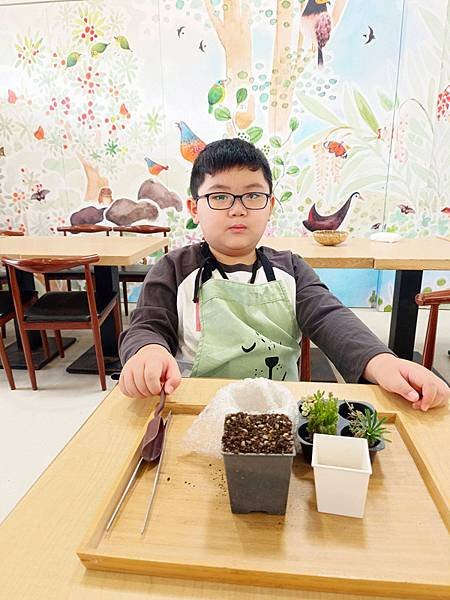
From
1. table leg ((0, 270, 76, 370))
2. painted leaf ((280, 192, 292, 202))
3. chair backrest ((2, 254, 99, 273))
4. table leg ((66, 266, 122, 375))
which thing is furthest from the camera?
painted leaf ((280, 192, 292, 202))

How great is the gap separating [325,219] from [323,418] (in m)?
3.61

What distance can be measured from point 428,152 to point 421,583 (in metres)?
3.99

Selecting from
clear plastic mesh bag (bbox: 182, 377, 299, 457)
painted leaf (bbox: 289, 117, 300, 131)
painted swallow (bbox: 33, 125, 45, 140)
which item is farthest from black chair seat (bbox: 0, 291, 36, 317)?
painted leaf (bbox: 289, 117, 300, 131)

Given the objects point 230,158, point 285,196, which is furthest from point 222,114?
point 230,158

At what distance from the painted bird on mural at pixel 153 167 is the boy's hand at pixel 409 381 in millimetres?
3558

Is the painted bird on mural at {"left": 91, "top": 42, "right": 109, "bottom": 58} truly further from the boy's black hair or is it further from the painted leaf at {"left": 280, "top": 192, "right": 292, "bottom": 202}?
the boy's black hair

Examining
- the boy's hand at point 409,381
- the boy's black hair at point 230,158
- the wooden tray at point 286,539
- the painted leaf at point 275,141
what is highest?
the painted leaf at point 275,141

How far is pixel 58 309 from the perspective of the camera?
255 cm

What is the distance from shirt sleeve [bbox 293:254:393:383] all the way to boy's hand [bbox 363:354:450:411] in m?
0.04

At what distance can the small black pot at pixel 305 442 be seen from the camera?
0.65 metres

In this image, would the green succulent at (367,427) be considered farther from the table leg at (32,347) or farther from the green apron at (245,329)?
the table leg at (32,347)

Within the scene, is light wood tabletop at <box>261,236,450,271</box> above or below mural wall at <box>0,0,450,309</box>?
below

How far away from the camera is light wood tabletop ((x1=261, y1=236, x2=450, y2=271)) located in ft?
7.39

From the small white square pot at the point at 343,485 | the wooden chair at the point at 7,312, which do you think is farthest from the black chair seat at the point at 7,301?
the small white square pot at the point at 343,485
